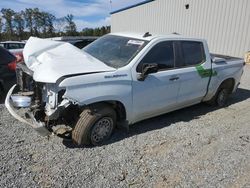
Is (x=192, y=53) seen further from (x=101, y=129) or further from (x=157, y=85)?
(x=101, y=129)

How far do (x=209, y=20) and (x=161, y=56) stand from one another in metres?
12.0

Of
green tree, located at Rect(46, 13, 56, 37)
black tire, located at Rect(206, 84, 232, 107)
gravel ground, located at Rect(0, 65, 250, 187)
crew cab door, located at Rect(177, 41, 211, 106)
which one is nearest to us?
gravel ground, located at Rect(0, 65, 250, 187)

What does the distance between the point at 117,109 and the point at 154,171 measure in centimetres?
121

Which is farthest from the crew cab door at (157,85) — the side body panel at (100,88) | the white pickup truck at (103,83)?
the side body panel at (100,88)

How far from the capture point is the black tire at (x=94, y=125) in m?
3.77

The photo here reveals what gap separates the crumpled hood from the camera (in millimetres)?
3509

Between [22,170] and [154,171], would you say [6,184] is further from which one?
[154,171]

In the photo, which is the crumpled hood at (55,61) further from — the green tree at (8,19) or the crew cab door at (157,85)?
the green tree at (8,19)

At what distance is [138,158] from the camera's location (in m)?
3.76

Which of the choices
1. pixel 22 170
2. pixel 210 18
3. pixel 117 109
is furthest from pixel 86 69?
pixel 210 18

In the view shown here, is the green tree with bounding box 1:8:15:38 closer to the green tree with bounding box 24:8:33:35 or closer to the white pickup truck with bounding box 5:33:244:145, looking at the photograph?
the green tree with bounding box 24:8:33:35

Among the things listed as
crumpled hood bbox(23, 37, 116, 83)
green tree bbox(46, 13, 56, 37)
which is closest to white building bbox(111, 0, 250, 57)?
crumpled hood bbox(23, 37, 116, 83)

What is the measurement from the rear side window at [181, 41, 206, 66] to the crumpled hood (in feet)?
5.83

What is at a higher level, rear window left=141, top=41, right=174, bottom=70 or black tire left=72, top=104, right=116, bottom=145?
rear window left=141, top=41, right=174, bottom=70
